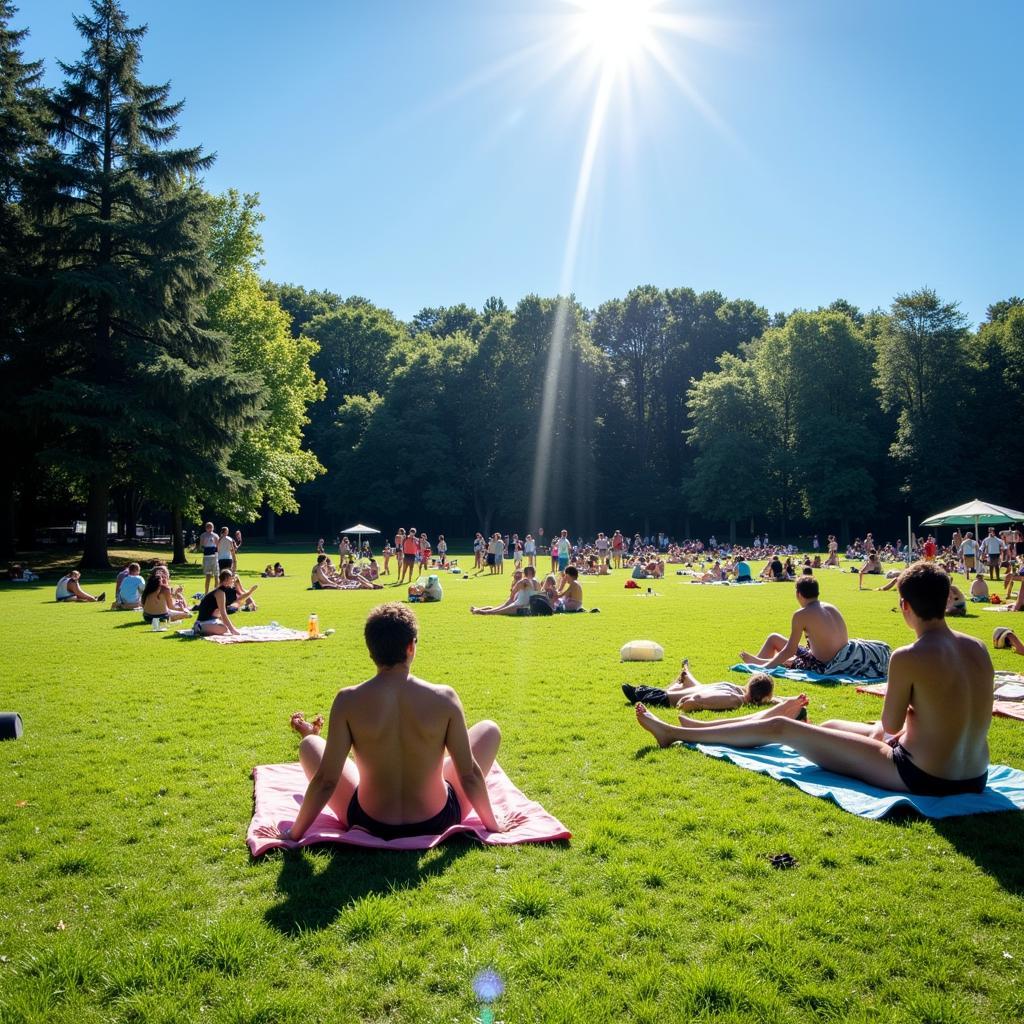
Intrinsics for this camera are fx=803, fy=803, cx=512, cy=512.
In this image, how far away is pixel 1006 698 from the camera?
333 inches

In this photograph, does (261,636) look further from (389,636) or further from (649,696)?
(389,636)

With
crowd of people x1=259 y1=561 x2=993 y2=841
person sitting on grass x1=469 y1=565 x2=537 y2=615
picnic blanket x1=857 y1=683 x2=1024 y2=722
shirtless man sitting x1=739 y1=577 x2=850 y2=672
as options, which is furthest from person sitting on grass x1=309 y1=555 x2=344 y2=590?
crowd of people x1=259 y1=561 x2=993 y2=841

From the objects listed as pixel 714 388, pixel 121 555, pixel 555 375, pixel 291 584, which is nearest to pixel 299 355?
pixel 121 555

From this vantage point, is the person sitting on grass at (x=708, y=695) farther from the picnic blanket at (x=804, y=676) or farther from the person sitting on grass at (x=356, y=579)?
the person sitting on grass at (x=356, y=579)

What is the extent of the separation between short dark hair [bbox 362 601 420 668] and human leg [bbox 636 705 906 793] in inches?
116

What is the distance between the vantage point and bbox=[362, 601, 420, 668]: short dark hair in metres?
4.58

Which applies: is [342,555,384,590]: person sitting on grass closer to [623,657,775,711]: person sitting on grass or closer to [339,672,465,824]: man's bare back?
[623,657,775,711]: person sitting on grass

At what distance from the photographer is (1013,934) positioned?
11.9 ft

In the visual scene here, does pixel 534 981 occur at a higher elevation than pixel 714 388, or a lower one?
lower

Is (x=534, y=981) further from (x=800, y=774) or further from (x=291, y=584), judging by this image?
(x=291, y=584)

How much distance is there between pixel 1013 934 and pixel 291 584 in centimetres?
2651

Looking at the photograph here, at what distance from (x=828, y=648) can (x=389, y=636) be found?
7.03 metres

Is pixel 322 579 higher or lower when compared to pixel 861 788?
lower

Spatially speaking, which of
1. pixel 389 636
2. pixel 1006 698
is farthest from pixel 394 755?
pixel 1006 698
